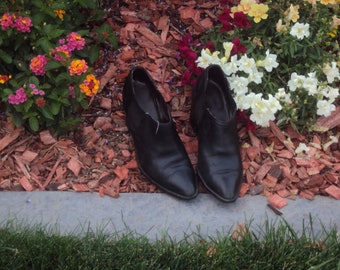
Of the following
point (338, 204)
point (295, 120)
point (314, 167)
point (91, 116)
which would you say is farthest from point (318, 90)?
point (91, 116)

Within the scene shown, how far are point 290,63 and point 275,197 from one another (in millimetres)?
752

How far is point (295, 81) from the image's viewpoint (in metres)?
2.87

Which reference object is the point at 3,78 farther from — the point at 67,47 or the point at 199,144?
the point at 199,144

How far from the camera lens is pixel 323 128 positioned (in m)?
2.94

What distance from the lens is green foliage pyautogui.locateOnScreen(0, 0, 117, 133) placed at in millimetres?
2674

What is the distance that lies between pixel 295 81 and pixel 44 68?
3.85ft

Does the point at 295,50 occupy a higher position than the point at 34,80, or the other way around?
the point at 295,50

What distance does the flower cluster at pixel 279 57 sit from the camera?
2.86 metres

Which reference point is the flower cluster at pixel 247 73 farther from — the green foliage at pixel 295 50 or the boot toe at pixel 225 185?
the boot toe at pixel 225 185

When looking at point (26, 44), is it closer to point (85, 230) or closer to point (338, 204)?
point (85, 230)

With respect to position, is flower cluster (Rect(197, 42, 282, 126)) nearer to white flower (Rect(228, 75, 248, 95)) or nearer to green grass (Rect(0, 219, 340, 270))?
white flower (Rect(228, 75, 248, 95))

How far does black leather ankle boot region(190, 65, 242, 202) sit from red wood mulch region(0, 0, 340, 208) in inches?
3.6

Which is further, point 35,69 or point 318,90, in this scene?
point 318,90

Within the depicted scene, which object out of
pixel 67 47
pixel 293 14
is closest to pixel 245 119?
pixel 293 14
